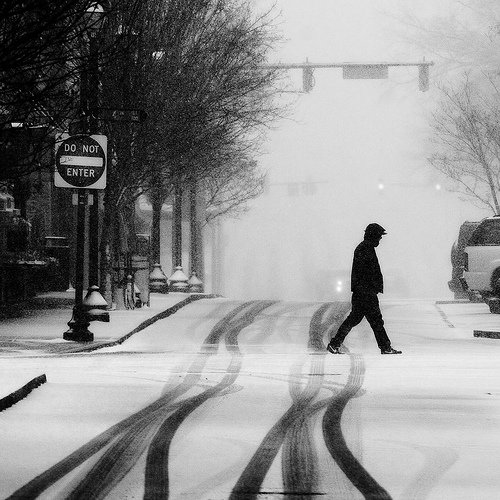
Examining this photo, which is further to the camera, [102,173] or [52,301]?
[52,301]

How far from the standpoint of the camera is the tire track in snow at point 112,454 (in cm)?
928

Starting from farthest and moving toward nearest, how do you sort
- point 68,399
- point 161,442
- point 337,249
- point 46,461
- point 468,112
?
point 337,249 < point 468,112 < point 68,399 < point 161,442 < point 46,461

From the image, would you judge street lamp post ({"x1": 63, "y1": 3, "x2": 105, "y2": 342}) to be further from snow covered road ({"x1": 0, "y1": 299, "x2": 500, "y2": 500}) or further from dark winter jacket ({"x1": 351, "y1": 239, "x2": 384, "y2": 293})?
dark winter jacket ({"x1": 351, "y1": 239, "x2": 384, "y2": 293})

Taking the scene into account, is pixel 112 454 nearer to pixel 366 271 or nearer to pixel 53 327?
pixel 366 271

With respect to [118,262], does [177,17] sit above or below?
above

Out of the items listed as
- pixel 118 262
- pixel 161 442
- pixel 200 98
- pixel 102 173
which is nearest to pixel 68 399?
pixel 161 442

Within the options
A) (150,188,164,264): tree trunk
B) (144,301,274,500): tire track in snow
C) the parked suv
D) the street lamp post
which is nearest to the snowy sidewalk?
the street lamp post

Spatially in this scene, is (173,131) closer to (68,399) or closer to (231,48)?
(231,48)

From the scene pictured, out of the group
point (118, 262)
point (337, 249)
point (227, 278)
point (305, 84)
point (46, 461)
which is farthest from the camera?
point (337, 249)

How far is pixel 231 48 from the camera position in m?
34.9

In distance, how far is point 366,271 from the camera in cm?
2145

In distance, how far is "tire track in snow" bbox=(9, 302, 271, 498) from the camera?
30.5 feet

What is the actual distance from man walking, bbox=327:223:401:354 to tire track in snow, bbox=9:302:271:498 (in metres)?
6.19

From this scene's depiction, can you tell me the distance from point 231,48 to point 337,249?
10431 cm
